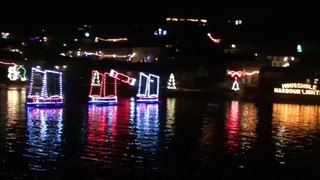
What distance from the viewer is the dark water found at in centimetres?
1834

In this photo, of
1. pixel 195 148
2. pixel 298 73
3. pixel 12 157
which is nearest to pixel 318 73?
pixel 298 73

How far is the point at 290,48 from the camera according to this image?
253 ft

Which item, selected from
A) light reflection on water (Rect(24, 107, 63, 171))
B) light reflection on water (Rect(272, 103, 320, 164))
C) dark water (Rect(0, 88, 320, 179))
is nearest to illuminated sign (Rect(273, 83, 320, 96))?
light reflection on water (Rect(272, 103, 320, 164))

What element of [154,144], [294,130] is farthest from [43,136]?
[294,130]

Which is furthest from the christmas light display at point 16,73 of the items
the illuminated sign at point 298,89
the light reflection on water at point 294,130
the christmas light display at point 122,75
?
the light reflection on water at point 294,130

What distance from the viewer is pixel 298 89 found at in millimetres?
55438

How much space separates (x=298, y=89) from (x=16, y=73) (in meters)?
36.1

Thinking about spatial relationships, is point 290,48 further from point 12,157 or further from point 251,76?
point 12,157

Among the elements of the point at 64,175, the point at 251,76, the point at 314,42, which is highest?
the point at 314,42

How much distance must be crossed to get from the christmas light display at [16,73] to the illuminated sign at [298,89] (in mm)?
33522

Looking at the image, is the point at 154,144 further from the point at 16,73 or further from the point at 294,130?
the point at 16,73

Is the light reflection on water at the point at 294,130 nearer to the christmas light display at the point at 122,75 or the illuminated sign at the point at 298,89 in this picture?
the illuminated sign at the point at 298,89

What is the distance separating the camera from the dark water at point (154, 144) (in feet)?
60.2

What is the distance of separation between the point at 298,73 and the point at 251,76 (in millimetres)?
11555
